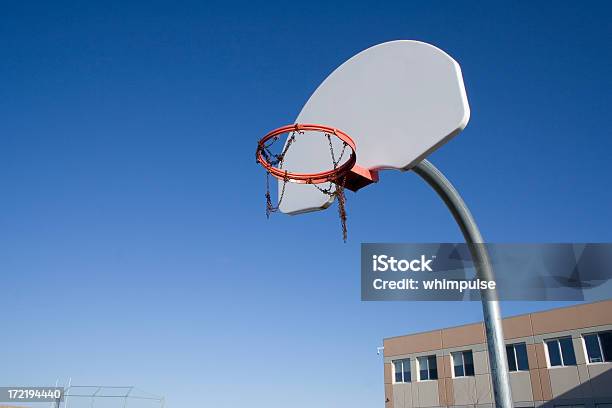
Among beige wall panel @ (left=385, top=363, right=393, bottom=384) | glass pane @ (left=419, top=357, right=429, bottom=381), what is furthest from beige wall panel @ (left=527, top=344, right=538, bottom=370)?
beige wall panel @ (left=385, top=363, right=393, bottom=384)

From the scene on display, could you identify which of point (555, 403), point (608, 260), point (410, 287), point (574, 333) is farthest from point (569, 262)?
point (410, 287)

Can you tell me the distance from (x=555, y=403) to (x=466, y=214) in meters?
18.5

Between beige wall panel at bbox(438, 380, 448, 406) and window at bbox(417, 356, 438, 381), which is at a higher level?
window at bbox(417, 356, 438, 381)

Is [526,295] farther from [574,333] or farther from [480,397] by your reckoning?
[480,397]

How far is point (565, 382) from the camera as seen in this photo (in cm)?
2119

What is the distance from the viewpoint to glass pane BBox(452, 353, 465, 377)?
24.8 metres

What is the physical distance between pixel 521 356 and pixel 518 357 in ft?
0.51

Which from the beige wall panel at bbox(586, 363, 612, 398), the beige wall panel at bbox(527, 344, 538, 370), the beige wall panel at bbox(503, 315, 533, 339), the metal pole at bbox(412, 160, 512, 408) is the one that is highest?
the beige wall panel at bbox(503, 315, 533, 339)

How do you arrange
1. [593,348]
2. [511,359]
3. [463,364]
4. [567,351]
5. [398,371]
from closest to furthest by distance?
[593,348] → [567,351] → [511,359] → [463,364] → [398,371]

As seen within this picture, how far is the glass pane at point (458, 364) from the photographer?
81.3 feet

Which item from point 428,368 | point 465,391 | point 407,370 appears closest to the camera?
point 465,391

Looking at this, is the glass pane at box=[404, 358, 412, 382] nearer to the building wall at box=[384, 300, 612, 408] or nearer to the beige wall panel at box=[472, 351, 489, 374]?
the building wall at box=[384, 300, 612, 408]

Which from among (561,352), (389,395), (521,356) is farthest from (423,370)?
(561,352)

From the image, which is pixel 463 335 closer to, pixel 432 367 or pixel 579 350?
pixel 432 367
